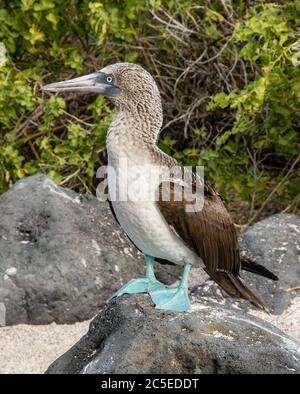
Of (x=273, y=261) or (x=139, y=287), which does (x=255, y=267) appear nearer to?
(x=139, y=287)

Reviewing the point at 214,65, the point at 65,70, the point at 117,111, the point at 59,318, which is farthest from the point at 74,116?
the point at 117,111

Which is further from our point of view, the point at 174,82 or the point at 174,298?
the point at 174,82

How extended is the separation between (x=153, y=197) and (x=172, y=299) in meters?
0.47

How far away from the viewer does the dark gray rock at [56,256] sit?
6.19 metres

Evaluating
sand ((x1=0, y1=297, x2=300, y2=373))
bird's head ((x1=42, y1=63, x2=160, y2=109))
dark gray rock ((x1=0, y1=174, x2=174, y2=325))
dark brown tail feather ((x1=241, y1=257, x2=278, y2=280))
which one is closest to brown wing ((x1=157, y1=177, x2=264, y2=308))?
dark brown tail feather ((x1=241, y1=257, x2=278, y2=280))

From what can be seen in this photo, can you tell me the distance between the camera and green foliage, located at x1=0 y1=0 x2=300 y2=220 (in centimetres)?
709

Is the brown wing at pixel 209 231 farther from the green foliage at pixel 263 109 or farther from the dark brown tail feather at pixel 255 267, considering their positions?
the green foliage at pixel 263 109

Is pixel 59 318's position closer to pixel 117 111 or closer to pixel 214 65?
pixel 117 111

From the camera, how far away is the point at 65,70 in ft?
26.4

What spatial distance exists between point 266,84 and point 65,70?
1791mm

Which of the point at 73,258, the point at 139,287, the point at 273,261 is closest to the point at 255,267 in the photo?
the point at 139,287

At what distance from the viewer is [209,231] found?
4.77 meters

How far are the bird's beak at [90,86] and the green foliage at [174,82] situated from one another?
2212 millimetres

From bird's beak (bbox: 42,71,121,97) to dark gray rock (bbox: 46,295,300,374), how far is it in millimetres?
987
